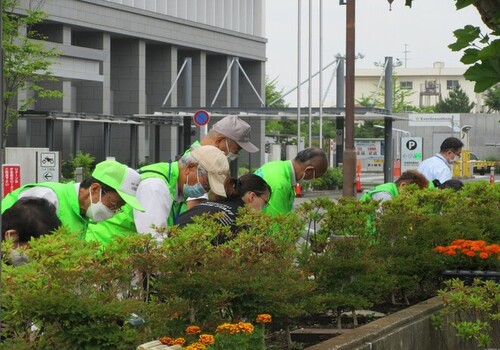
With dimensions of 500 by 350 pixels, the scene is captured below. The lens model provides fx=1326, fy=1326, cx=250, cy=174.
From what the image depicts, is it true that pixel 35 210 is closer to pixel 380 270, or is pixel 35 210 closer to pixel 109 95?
pixel 380 270

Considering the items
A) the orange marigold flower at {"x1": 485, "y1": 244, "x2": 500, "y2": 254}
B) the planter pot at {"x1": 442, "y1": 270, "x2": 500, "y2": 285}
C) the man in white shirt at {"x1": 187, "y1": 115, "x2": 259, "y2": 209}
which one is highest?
the man in white shirt at {"x1": 187, "y1": 115, "x2": 259, "y2": 209}

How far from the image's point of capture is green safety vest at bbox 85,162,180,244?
809 centimetres

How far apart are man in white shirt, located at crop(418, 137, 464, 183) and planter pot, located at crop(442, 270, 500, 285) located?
5.10m

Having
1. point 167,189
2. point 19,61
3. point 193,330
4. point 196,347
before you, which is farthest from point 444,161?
point 19,61

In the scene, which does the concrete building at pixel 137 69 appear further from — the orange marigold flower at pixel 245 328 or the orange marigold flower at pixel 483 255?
the orange marigold flower at pixel 245 328

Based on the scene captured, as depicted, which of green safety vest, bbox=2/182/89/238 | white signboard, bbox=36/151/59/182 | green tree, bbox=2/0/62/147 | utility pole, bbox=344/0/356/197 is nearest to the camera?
green safety vest, bbox=2/182/89/238

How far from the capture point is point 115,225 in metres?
8.20

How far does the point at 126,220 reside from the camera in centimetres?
823

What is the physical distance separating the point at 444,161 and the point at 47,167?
20413mm

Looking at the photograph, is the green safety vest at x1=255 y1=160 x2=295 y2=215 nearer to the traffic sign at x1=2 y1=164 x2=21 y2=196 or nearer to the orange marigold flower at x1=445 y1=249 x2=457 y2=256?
the orange marigold flower at x1=445 y1=249 x2=457 y2=256

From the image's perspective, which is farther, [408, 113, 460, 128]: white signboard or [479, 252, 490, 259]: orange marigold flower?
[408, 113, 460, 128]: white signboard

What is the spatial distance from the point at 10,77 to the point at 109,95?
1707 cm

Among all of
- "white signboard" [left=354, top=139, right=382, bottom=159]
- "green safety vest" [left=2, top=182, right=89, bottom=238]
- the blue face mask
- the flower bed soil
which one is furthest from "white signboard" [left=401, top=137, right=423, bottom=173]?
"green safety vest" [left=2, top=182, right=89, bottom=238]

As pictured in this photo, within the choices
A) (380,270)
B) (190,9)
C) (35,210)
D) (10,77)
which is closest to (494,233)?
(380,270)
